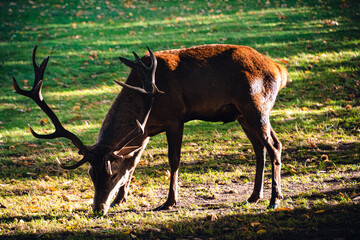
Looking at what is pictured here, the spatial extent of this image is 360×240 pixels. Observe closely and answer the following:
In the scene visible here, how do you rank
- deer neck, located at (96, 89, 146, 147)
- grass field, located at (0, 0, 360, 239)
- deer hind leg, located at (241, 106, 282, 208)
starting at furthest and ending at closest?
deer neck, located at (96, 89, 146, 147), deer hind leg, located at (241, 106, 282, 208), grass field, located at (0, 0, 360, 239)

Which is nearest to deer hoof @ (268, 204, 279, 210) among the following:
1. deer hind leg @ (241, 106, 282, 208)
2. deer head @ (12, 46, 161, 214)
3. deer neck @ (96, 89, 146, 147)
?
deer hind leg @ (241, 106, 282, 208)

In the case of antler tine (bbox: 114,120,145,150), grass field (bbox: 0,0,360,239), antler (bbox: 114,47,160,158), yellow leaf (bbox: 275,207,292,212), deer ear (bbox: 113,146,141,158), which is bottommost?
grass field (bbox: 0,0,360,239)

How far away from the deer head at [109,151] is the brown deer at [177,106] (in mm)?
13

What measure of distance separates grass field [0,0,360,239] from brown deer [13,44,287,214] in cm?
53

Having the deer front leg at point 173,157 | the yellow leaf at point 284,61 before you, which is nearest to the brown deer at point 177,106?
the deer front leg at point 173,157

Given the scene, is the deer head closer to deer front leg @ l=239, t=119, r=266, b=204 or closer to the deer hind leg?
the deer hind leg

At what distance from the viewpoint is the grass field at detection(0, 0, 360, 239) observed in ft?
15.5

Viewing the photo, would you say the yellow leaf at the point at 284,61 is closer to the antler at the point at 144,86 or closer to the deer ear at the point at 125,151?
the antler at the point at 144,86

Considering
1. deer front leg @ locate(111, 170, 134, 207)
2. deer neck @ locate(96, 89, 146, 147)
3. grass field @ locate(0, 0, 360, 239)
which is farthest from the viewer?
deer front leg @ locate(111, 170, 134, 207)

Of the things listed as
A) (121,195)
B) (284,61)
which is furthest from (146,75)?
(284,61)

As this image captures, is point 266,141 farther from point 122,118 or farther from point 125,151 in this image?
point 122,118

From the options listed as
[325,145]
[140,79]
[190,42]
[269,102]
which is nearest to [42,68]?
[140,79]

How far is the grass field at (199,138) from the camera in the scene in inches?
185

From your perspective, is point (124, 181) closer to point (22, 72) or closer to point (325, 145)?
point (325, 145)
